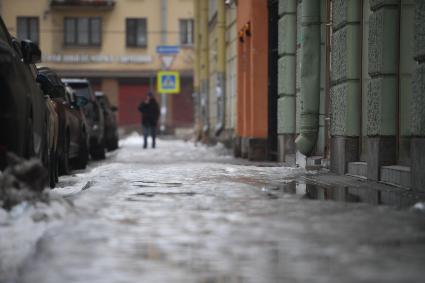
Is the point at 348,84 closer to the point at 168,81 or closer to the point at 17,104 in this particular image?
the point at 17,104

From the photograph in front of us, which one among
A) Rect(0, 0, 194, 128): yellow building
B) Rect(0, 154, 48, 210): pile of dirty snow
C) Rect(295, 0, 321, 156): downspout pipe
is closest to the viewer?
Rect(0, 154, 48, 210): pile of dirty snow

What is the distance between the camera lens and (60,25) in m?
47.2

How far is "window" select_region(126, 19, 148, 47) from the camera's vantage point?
4794 cm

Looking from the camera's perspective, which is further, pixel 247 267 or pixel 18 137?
pixel 18 137

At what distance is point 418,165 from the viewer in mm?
7879

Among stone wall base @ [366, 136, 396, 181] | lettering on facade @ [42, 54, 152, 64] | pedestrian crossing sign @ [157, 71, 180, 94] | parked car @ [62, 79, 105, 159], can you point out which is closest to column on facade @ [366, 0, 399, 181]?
stone wall base @ [366, 136, 396, 181]

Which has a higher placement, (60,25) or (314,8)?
(60,25)

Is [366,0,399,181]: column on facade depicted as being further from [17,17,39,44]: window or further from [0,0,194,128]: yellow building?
[17,17,39,44]: window

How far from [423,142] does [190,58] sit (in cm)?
4042

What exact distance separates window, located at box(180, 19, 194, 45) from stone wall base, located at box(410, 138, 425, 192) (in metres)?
40.5

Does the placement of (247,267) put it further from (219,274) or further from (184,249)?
(184,249)

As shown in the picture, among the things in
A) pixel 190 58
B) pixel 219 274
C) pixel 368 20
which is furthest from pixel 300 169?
pixel 190 58

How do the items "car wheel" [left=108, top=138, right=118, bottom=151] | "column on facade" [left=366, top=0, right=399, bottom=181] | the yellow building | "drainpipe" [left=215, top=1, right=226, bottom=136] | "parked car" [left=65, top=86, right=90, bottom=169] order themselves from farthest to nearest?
the yellow building, "car wheel" [left=108, top=138, right=118, bottom=151], "drainpipe" [left=215, top=1, right=226, bottom=136], "parked car" [left=65, top=86, right=90, bottom=169], "column on facade" [left=366, top=0, right=399, bottom=181]

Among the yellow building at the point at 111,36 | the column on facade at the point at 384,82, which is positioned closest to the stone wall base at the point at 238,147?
the column on facade at the point at 384,82
